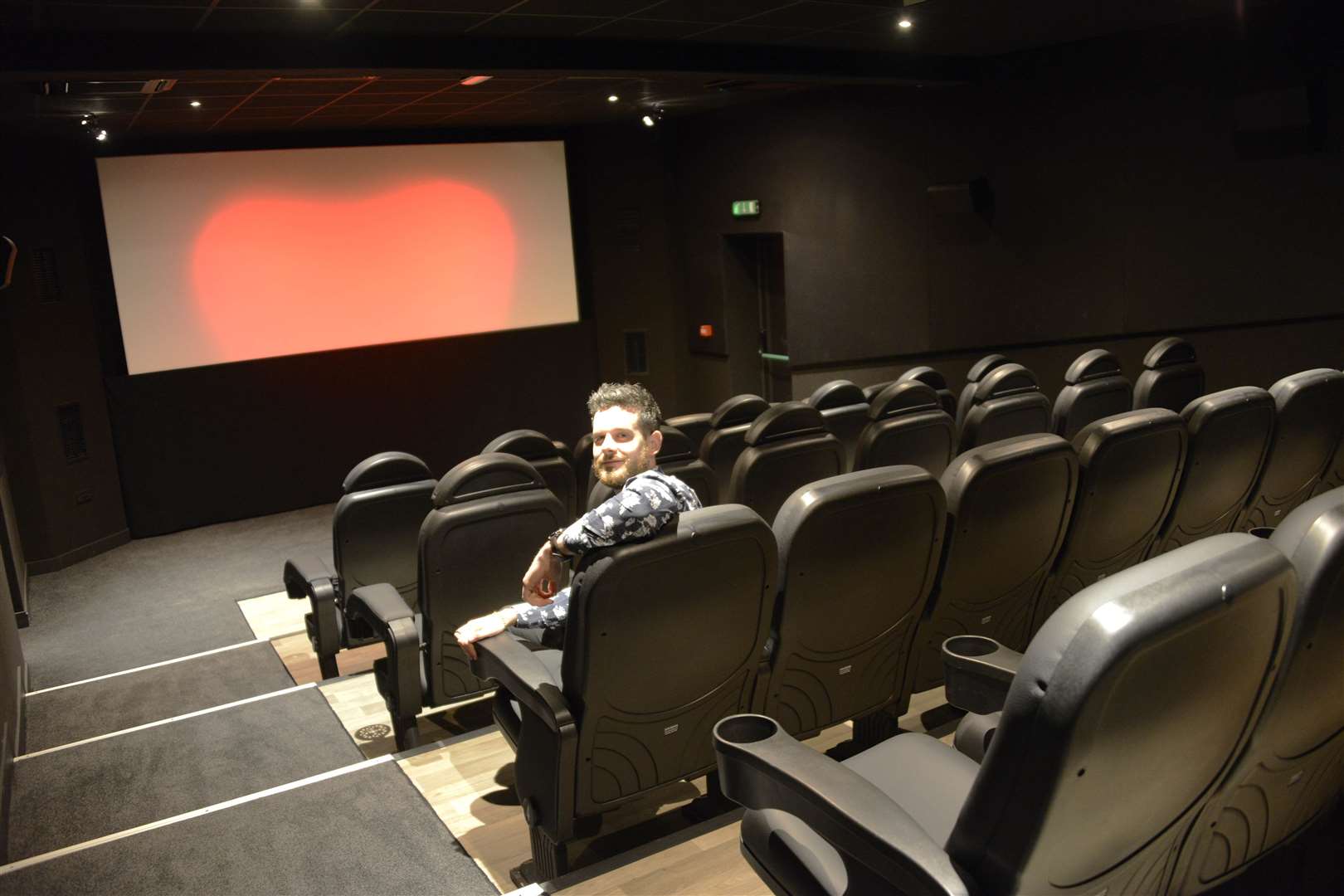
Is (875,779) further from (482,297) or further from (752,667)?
(482,297)

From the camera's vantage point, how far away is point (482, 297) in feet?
30.8

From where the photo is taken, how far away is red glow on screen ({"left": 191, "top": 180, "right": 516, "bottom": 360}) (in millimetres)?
8164

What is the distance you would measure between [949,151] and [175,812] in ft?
22.5

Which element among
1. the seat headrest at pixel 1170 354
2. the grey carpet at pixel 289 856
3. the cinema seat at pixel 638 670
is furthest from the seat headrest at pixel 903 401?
the grey carpet at pixel 289 856

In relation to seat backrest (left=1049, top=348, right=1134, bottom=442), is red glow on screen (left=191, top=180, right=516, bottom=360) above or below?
above

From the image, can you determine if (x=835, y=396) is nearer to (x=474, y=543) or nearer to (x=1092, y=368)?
(x=1092, y=368)

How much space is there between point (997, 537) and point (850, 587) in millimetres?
503

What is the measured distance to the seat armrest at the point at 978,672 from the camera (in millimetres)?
1858

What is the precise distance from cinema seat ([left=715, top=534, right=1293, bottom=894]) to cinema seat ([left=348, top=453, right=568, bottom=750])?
1584 mm

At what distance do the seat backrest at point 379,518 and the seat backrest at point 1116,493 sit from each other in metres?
2.22

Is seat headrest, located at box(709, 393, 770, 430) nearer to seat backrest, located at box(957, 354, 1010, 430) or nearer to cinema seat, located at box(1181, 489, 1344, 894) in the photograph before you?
seat backrest, located at box(957, 354, 1010, 430)

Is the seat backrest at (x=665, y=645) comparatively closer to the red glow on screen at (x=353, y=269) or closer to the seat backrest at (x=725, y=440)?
the seat backrest at (x=725, y=440)

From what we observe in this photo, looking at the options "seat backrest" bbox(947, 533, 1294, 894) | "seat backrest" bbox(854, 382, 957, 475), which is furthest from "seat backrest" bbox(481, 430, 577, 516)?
"seat backrest" bbox(947, 533, 1294, 894)

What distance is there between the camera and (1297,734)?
1.66 m
